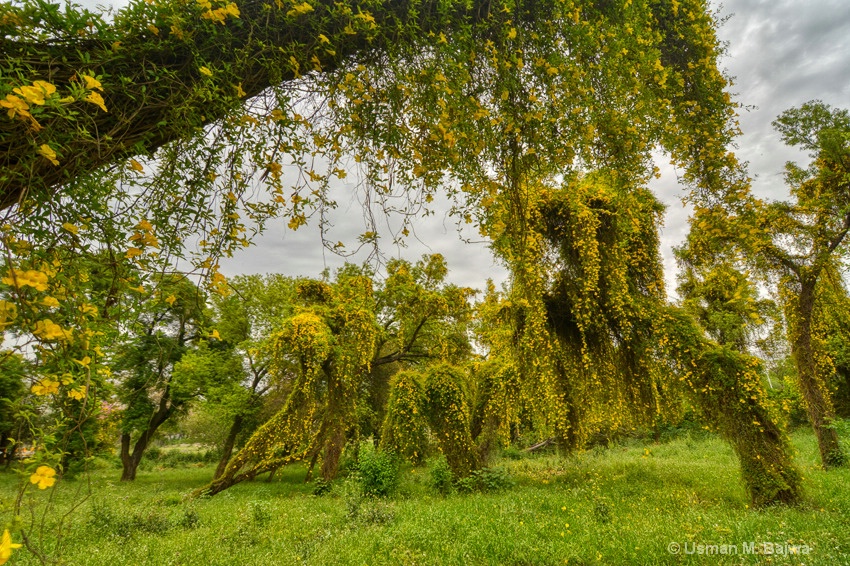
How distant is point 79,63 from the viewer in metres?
1.41

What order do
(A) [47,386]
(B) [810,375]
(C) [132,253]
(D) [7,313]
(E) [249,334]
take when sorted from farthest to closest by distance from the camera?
(E) [249,334], (B) [810,375], (C) [132,253], (A) [47,386], (D) [7,313]

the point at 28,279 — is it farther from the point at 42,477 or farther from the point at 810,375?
the point at 810,375

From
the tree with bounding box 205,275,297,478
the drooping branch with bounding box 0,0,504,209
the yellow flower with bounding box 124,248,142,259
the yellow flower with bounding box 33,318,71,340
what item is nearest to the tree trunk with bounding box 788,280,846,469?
the drooping branch with bounding box 0,0,504,209

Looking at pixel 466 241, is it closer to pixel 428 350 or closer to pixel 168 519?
pixel 168 519

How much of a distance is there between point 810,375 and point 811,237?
348 centimetres

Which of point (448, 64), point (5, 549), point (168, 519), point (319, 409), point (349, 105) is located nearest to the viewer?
point (5, 549)

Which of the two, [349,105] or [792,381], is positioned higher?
[349,105]

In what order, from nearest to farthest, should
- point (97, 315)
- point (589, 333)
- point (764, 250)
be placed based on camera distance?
point (97, 315) < point (589, 333) < point (764, 250)

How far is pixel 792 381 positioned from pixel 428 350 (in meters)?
11.6

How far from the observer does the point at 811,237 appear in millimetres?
9031

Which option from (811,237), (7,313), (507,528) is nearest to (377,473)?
(507,528)

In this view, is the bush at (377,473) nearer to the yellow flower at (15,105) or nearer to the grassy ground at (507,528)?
the grassy ground at (507,528)

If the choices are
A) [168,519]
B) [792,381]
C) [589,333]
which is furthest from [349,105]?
[792,381]

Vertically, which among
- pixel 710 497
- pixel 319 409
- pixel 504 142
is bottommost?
pixel 710 497
